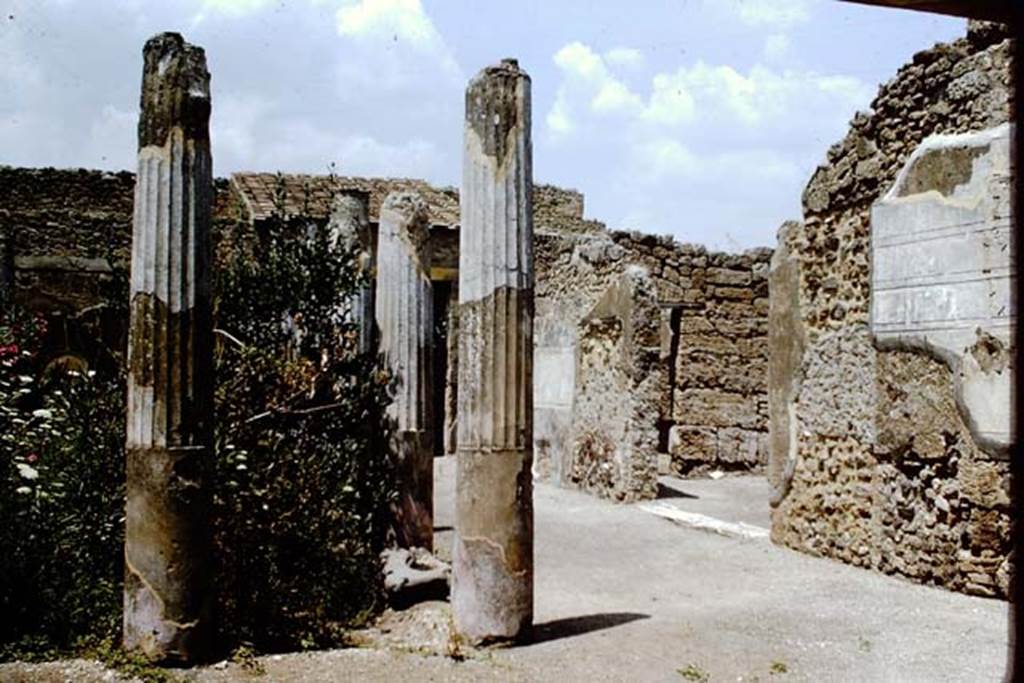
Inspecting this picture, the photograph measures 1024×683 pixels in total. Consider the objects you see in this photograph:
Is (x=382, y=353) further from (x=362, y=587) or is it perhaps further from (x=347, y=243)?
(x=362, y=587)

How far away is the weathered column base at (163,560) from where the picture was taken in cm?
530

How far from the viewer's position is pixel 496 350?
6094mm

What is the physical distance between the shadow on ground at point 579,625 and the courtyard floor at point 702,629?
0.04 feet

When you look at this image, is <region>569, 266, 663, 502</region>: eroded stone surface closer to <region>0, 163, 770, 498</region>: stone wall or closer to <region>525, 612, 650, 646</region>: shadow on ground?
<region>0, 163, 770, 498</region>: stone wall

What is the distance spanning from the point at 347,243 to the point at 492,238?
2558 mm

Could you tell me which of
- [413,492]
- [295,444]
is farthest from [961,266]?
[295,444]

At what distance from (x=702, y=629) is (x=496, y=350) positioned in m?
2.08

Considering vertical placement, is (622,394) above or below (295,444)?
above

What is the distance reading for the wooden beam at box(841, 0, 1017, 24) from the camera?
5.35 ft

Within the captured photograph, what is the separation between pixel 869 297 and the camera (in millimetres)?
8141

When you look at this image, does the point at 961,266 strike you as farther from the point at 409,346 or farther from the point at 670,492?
the point at 670,492

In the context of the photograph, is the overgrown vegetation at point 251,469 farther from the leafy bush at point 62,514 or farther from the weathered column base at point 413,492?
the weathered column base at point 413,492

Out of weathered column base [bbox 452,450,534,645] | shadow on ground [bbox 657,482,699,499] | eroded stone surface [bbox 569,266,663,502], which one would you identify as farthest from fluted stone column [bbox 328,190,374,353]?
shadow on ground [bbox 657,482,699,499]

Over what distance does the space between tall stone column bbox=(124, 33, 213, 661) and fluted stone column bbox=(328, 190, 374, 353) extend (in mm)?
2566
